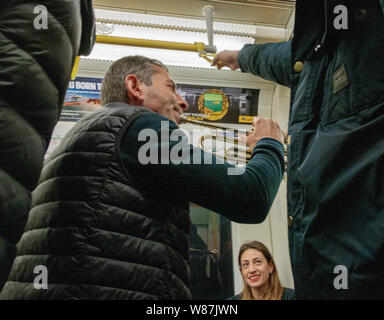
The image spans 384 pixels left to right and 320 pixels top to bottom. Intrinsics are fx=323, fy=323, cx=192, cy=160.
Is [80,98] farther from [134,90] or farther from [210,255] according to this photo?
[210,255]

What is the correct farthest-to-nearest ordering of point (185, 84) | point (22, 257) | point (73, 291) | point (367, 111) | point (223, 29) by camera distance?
point (185, 84)
point (223, 29)
point (22, 257)
point (73, 291)
point (367, 111)

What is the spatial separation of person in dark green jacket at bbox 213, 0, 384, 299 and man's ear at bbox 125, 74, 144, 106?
682mm

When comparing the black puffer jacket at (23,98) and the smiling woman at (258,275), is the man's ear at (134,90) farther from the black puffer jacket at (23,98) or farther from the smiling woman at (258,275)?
the smiling woman at (258,275)

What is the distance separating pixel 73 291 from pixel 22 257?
0.89 feet

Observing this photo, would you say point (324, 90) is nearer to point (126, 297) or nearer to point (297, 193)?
point (297, 193)

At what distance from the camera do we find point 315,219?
87 cm

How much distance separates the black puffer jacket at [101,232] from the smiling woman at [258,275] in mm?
2097

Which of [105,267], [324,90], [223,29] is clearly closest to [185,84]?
[223,29]

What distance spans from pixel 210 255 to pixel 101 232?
2397 mm

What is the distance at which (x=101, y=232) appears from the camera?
Answer: 3.24 feet

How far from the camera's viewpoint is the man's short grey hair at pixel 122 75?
4.70ft
